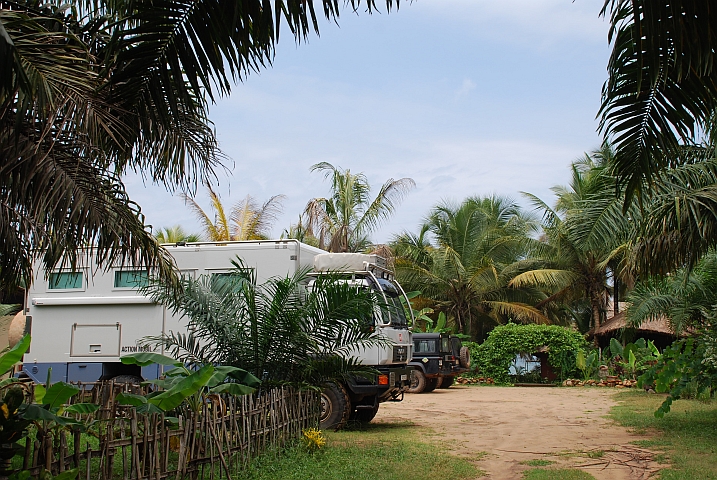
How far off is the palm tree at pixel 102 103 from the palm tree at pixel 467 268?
23024 millimetres

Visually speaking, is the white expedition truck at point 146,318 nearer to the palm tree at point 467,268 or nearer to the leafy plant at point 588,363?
the leafy plant at point 588,363

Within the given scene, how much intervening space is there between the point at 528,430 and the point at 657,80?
9684 millimetres

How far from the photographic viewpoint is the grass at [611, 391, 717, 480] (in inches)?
344

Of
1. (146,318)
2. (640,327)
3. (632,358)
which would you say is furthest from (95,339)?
(640,327)

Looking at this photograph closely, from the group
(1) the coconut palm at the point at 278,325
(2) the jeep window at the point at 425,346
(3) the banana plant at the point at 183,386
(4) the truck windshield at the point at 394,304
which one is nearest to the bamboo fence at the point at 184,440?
(3) the banana plant at the point at 183,386

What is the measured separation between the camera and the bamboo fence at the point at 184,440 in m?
5.87

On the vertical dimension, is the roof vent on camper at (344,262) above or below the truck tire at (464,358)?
above

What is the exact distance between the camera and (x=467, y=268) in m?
30.7

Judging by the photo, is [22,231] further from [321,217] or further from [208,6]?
[321,217]

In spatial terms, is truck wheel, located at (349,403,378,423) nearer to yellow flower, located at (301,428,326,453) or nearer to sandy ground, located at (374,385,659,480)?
sandy ground, located at (374,385,659,480)

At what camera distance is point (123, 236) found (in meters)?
6.84

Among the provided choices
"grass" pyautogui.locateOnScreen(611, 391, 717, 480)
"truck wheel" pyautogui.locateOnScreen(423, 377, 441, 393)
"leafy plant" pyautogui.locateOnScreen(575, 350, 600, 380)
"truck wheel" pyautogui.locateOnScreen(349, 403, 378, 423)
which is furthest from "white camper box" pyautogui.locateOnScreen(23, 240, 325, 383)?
"leafy plant" pyautogui.locateOnScreen(575, 350, 600, 380)

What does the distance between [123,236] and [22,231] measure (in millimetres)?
888

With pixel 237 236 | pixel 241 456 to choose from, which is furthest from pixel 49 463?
pixel 237 236
